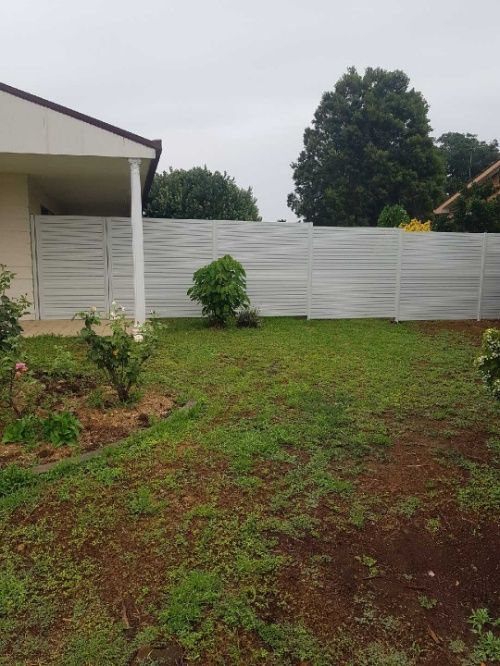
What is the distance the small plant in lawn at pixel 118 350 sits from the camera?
424 centimetres

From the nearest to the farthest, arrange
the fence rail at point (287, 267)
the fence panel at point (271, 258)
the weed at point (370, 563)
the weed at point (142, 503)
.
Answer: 1. the weed at point (370, 563)
2. the weed at point (142, 503)
3. the fence rail at point (287, 267)
4. the fence panel at point (271, 258)

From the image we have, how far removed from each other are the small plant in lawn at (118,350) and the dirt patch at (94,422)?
243 millimetres

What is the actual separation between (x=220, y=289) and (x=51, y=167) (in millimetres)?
3677

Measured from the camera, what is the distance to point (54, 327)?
332 inches

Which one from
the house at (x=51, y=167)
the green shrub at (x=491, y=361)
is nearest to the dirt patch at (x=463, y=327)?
the green shrub at (x=491, y=361)

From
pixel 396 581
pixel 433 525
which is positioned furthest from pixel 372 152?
pixel 396 581

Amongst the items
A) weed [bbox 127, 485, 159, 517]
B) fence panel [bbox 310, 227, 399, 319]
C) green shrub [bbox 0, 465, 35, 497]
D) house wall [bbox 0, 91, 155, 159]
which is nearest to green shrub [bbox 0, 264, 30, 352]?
green shrub [bbox 0, 465, 35, 497]

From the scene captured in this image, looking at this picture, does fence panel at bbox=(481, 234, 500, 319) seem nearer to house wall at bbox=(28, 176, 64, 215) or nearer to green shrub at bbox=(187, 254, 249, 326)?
green shrub at bbox=(187, 254, 249, 326)

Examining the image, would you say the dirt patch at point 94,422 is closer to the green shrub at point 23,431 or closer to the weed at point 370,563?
the green shrub at point 23,431

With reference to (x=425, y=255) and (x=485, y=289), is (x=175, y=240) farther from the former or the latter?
(x=485, y=289)

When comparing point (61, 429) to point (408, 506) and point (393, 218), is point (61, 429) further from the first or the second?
point (393, 218)

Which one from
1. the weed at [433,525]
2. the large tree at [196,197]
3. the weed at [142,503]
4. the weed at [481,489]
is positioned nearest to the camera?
the weed at [433,525]

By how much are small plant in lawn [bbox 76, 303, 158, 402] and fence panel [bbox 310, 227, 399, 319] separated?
6.05 metres

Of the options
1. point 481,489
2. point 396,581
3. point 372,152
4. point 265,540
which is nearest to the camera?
point 396,581
